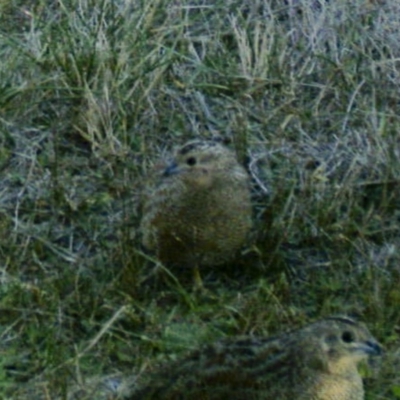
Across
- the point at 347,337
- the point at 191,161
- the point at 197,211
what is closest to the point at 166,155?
the point at 191,161

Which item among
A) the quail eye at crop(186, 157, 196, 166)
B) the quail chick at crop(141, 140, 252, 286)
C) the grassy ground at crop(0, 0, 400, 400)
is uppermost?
the quail eye at crop(186, 157, 196, 166)

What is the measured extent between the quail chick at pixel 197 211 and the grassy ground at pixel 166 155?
116 millimetres

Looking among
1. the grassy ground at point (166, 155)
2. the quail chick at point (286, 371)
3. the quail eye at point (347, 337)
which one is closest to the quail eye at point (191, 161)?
the grassy ground at point (166, 155)

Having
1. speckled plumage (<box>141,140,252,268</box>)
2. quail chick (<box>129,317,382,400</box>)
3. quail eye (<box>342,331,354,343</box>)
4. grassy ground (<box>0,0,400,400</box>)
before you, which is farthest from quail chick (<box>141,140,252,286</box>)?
quail eye (<box>342,331,354,343</box>)

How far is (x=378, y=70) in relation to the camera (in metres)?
9.69

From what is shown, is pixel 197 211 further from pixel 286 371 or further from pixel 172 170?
pixel 286 371

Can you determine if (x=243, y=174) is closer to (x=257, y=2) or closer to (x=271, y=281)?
(x=271, y=281)

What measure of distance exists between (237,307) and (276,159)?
54.2 inches

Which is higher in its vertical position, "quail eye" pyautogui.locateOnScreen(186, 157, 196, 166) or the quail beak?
"quail eye" pyautogui.locateOnScreen(186, 157, 196, 166)

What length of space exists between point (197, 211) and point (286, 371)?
149 cm

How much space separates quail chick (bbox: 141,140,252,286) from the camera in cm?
833

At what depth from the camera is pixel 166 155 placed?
9156 mm

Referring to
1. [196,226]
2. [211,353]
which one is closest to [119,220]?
[196,226]

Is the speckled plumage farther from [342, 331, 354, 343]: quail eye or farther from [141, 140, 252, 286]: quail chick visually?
[342, 331, 354, 343]: quail eye
